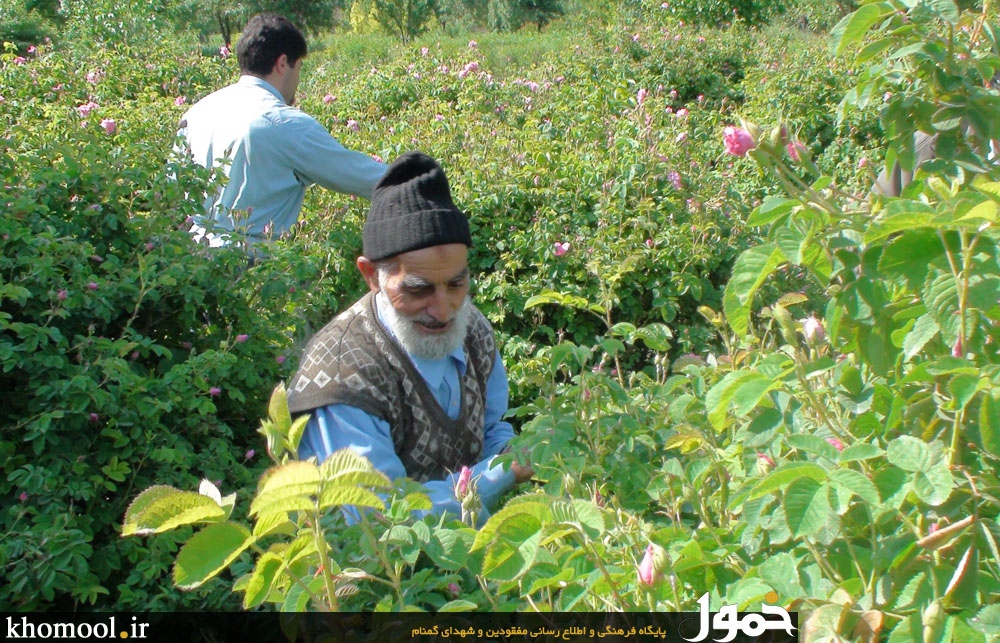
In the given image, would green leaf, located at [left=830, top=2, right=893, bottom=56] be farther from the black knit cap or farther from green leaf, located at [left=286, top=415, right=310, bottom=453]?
the black knit cap

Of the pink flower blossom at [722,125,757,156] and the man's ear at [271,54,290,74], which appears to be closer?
the pink flower blossom at [722,125,757,156]

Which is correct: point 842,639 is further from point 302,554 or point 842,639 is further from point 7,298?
point 7,298

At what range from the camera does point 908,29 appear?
4.36ft

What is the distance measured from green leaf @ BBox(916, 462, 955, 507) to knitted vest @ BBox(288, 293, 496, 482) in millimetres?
1404

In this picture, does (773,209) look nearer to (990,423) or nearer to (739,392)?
(739,392)

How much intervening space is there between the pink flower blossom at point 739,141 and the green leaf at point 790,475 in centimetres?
46

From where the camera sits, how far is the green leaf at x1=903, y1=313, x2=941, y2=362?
3.67 feet

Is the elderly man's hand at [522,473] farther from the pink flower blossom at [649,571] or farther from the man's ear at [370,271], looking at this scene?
the pink flower blossom at [649,571]

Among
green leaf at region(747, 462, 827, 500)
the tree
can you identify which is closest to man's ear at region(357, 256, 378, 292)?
green leaf at region(747, 462, 827, 500)

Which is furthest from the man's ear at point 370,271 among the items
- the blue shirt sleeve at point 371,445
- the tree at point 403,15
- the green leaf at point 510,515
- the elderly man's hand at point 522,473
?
the tree at point 403,15

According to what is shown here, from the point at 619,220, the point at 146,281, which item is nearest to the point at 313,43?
the point at 619,220

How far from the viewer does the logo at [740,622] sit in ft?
3.85

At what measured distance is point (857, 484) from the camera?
1.06 meters

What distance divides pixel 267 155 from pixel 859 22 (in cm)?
315
